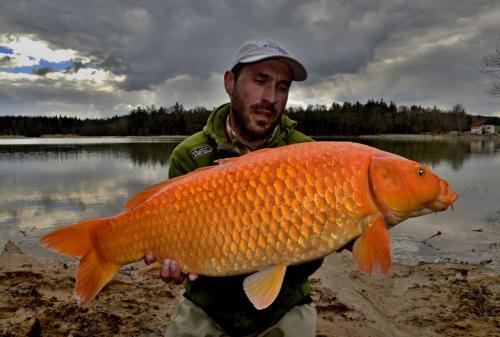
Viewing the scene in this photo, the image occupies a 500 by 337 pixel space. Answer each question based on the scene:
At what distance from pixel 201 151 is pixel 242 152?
291 millimetres

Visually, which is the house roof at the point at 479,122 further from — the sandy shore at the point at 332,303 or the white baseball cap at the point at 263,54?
the white baseball cap at the point at 263,54

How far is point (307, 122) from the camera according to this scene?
77.8 metres

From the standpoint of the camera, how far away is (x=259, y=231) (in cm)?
177

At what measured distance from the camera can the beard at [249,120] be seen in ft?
8.82

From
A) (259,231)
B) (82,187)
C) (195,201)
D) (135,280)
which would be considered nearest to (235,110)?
(195,201)

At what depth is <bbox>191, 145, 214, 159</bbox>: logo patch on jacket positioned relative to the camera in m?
2.83

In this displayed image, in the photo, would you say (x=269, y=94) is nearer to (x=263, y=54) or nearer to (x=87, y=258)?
(x=263, y=54)

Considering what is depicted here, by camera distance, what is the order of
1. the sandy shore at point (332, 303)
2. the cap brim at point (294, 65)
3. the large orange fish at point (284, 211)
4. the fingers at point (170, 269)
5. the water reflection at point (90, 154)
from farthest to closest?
the water reflection at point (90, 154) → the sandy shore at point (332, 303) → the cap brim at point (294, 65) → the fingers at point (170, 269) → the large orange fish at point (284, 211)

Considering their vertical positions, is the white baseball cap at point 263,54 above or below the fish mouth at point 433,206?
above

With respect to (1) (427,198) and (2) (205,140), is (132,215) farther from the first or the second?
(1) (427,198)

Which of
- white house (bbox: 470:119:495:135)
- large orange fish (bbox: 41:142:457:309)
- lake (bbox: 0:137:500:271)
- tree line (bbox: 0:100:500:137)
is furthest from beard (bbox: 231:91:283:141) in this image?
white house (bbox: 470:119:495:135)

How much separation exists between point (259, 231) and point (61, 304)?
294 cm

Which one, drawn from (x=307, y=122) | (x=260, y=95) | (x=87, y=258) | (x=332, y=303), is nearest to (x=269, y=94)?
(x=260, y=95)

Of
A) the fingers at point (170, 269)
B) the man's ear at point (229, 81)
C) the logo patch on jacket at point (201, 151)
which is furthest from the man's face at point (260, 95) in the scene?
the fingers at point (170, 269)
